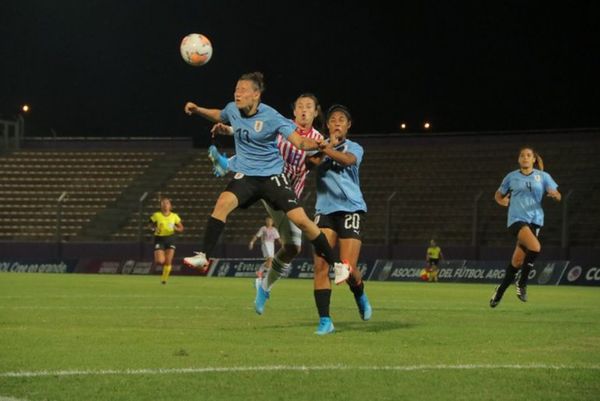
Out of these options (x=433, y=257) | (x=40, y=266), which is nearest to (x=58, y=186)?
(x=40, y=266)

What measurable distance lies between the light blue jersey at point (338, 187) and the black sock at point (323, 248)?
1.97ft

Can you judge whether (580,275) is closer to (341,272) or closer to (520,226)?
(520,226)

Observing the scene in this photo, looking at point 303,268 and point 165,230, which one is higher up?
point 165,230

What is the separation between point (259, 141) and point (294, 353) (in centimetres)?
347

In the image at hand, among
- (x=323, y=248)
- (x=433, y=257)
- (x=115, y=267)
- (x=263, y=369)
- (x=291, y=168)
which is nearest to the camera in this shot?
(x=263, y=369)

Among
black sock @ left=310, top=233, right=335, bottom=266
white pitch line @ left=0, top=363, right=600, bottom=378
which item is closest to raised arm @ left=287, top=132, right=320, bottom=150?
black sock @ left=310, top=233, right=335, bottom=266

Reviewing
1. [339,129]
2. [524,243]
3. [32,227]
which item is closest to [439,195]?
[32,227]

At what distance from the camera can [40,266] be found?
42156 millimetres

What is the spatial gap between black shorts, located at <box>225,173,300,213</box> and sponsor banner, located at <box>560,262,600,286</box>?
77.5 ft

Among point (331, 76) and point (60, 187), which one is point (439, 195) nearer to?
point (60, 187)

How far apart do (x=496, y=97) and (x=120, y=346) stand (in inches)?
2218

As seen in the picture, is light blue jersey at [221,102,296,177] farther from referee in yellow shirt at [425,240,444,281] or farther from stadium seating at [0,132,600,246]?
stadium seating at [0,132,600,246]

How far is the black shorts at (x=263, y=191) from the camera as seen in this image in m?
11.9

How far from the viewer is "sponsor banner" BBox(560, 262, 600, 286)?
33.8 meters
